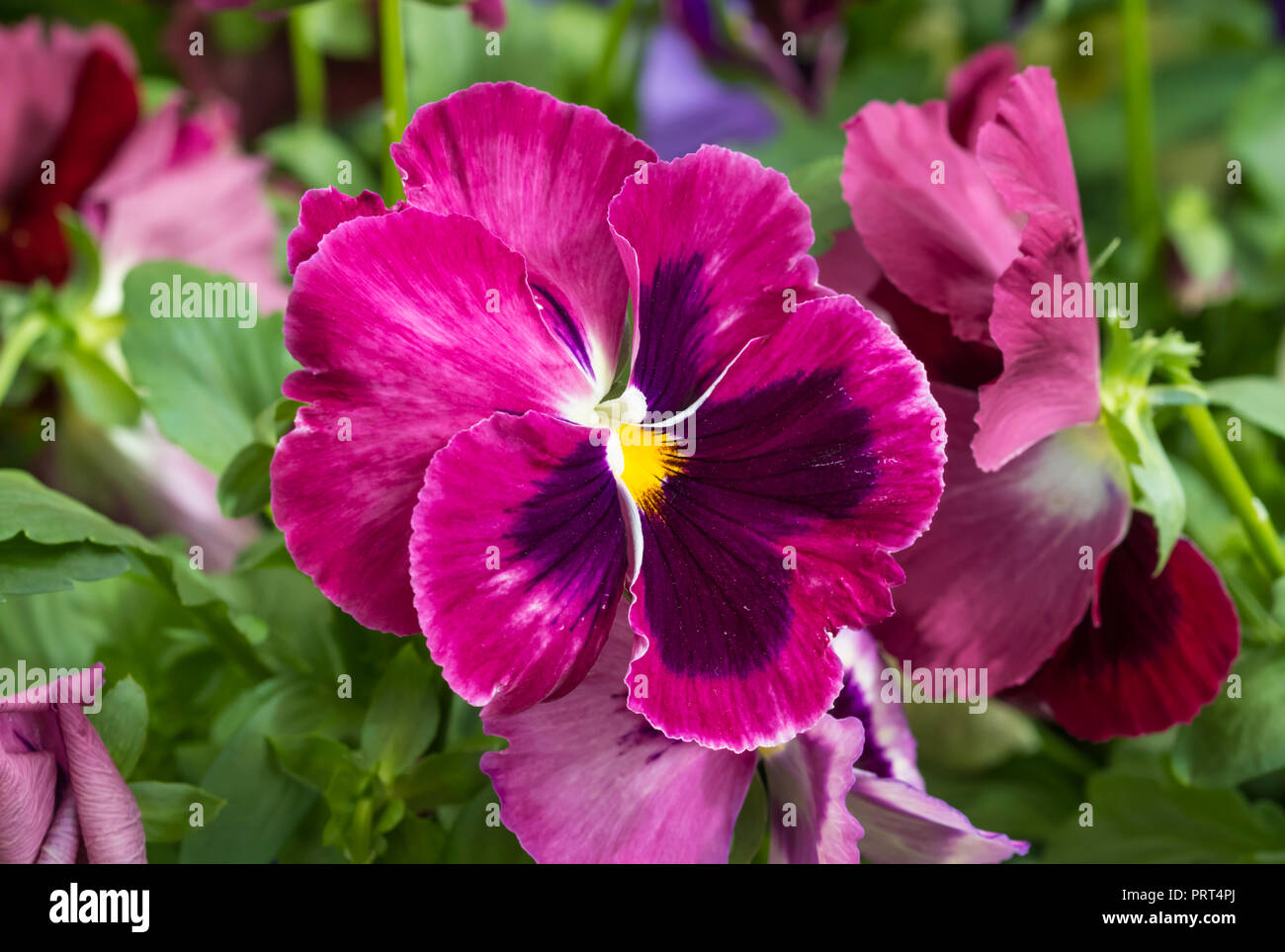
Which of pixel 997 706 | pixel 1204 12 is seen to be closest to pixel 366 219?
pixel 997 706

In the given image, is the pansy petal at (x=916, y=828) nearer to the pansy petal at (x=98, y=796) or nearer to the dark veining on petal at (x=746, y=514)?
the dark veining on petal at (x=746, y=514)

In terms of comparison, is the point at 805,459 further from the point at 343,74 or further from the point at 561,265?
the point at 343,74

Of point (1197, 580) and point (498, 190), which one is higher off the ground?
point (498, 190)

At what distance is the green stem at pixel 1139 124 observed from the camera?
700 mm

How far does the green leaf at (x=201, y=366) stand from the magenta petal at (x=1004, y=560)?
23 centimetres

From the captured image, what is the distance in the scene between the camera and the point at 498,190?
0.34 m

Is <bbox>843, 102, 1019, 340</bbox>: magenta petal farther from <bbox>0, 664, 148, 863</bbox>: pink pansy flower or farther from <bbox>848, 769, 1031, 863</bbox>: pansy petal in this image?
<bbox>0, 664, 148, 863</bbox>: pink pansy flower

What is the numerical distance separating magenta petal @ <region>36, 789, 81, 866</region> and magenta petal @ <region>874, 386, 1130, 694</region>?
239mm

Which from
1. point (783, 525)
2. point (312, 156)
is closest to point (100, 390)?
point (312, 156)

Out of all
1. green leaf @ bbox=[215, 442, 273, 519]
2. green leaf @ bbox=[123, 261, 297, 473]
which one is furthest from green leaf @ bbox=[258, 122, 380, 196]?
green leaf @ bbox=[215, 442, 273, 519]

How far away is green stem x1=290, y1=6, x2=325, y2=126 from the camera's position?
82cm

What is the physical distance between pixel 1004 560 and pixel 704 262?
0.15 meters

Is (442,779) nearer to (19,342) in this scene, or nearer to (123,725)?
(123,725)
